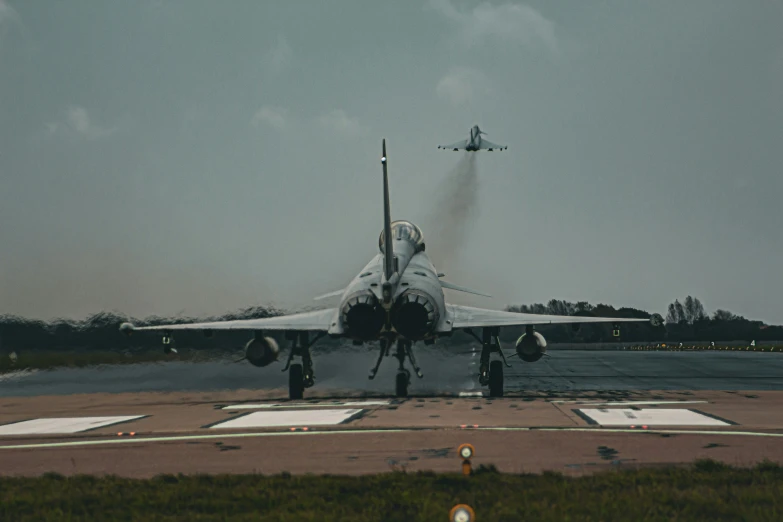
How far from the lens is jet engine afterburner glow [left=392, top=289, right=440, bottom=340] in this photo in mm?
22328

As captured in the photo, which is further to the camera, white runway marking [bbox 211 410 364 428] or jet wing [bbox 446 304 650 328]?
jet wing [bbox 446 304 650 328]

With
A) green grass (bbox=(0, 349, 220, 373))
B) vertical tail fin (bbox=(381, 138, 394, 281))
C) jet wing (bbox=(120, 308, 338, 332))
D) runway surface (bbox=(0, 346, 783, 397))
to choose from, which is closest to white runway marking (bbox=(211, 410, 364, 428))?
vertical tail fin (bbox=(381, 138, 394, 281))

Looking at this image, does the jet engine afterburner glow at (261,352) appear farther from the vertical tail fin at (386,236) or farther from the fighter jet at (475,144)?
the fighter jet at (475,144)

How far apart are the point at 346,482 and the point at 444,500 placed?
4.96 ft

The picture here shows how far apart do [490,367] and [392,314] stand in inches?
188

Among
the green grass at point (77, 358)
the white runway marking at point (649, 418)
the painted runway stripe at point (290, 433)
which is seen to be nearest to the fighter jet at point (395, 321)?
the white runway marking at point (649, 418)

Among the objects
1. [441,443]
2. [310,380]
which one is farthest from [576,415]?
[310,380]

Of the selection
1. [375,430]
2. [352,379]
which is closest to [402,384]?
[352,379]

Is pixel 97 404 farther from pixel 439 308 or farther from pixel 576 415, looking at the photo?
pixel 576 415

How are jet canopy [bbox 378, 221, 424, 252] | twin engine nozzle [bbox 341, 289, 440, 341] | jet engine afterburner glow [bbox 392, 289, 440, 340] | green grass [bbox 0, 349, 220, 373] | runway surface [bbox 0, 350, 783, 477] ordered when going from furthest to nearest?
green grass [bbox 0, 349, 220, 373]
jet canopy [bbox 378, 221, 424, 252]
jet engine afterburner glow [bbox 392, 289, 440, 340]
twin engine nozzle [bbox 341, 289, 440, 341]
runway surface [bbox 0, 350, 783, 477]

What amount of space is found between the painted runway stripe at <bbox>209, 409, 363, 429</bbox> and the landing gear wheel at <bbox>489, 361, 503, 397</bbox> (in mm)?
7310

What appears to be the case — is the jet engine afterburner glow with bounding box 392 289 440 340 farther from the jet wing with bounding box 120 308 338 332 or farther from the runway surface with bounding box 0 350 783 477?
the jet wing with bounding box 120 308 338 332

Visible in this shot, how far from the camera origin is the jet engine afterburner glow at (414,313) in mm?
22328

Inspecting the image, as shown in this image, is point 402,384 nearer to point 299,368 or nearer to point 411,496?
point 299,368
